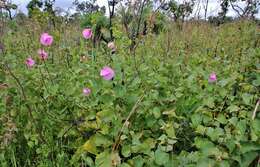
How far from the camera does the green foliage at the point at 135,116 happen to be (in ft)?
4.57

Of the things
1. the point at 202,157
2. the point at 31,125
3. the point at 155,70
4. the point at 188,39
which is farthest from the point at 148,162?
the point at 188,39

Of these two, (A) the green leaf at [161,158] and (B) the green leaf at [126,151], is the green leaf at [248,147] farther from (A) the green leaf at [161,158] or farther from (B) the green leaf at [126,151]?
(B) the green leaf at [126,151]

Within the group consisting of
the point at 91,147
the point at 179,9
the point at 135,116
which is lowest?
the point at 91,147

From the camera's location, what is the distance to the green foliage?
1.39 metres

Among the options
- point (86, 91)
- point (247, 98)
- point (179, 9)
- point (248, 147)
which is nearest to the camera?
point (248, 147)

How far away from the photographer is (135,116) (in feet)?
5.44

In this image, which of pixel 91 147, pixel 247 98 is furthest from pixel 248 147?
pixel 91 147

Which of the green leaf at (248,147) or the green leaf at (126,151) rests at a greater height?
the green leaf at (248,147)

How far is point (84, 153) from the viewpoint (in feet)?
5.30

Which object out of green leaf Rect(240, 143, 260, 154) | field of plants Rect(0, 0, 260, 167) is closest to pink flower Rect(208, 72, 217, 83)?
field of plants Rect(0, 0, 260, 167)

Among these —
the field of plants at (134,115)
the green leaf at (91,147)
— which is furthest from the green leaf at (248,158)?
the green leaf at (91,147)

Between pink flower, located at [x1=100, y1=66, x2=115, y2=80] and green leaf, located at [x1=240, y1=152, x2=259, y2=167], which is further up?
pink flower, located at [x1=100, y1=66, x2=115, y2=80]

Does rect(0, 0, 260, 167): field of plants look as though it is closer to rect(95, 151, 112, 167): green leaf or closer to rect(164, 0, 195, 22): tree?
rect(95, 151, 112, 167): green leaf

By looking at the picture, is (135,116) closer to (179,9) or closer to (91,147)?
(91,147)
